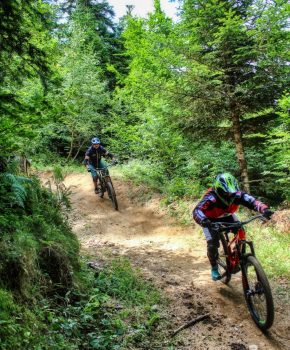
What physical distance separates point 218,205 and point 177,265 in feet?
7.63

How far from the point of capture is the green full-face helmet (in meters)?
5.21

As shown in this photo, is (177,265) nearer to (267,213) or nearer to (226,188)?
(226,188)

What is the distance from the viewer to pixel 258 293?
15.2 feet

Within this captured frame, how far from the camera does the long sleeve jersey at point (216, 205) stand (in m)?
5.30

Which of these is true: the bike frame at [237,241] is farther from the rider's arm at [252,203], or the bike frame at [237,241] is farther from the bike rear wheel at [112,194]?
the bike rear wheel at [112,194]

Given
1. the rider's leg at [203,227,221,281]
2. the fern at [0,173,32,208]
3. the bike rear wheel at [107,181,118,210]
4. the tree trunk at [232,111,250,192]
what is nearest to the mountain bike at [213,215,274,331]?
the rider's leg at [203,227,221,281]

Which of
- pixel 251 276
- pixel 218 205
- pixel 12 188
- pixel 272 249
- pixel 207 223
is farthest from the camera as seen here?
pixel 272 249

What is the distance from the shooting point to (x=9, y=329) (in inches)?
111

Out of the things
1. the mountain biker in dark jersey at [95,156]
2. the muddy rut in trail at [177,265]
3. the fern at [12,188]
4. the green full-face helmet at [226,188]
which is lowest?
the muddy rut in trail at [177,265]

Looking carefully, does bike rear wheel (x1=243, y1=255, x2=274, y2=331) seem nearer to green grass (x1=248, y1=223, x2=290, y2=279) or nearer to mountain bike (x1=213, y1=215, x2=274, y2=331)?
mountain bike (x1=213, y1=215, x2=274, y2=331)

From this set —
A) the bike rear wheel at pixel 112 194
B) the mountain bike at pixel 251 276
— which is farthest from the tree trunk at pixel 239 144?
the mountain bike at pixel 251 276

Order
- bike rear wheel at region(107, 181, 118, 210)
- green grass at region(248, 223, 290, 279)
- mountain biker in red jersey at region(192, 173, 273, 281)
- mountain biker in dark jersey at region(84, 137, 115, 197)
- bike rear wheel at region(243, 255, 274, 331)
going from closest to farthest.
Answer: bike rear wheel at region(243, 255, 274, 331) < mountain biker in red jersey at region(192, 173, 273, 281) < green grass at region(248, 223, 290, 279) < bike rear wheel at region(107, 181, 118, 210) < mountain biker in dark jersey at region(84, 137, 115, 197)

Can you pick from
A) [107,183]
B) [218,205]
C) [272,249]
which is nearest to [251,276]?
[218,205]

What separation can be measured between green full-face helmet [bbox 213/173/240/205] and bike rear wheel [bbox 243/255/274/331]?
1067 mm
